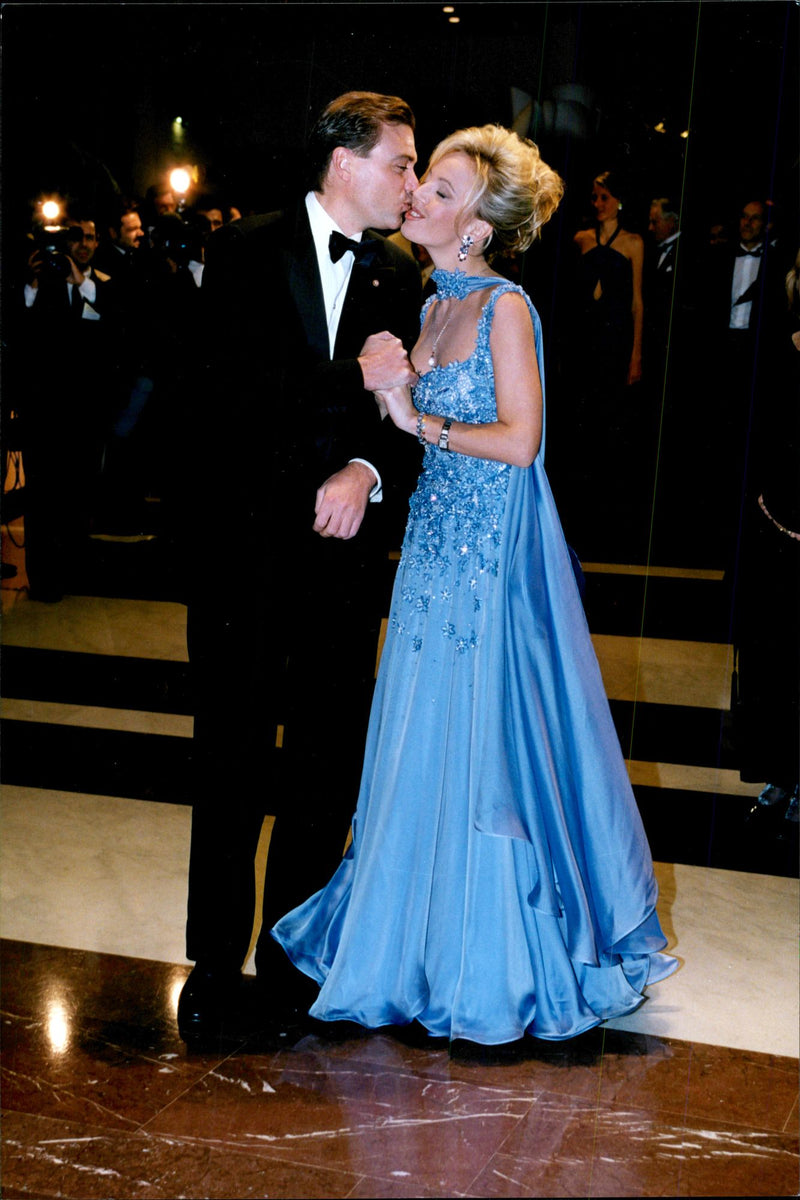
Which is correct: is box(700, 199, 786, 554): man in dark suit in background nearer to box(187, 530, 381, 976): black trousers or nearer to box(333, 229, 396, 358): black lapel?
box(333, 229, 396, 358): black lapel

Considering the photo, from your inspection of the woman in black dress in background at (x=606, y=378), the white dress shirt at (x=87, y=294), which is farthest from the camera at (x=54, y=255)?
the woman in black dress in background at (x=606, y=378)

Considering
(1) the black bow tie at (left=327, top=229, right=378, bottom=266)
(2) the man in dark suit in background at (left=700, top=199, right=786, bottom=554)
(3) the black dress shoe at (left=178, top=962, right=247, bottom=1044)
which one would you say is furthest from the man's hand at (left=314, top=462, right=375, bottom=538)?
(2) the man in dark suit in background at (left=700, top=199, right=786, bottom=554)

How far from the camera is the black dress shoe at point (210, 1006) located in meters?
2.27

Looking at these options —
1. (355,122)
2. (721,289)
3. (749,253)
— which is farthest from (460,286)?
(721,289)

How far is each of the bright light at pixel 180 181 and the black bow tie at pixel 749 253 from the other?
2.98 metres

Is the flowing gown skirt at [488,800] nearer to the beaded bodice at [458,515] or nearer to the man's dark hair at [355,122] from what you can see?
the beaded bodice at [458,515]

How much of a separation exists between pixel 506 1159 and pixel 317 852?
746 millimetres

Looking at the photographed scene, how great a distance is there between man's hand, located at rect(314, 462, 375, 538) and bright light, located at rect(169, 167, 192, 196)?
4.91m

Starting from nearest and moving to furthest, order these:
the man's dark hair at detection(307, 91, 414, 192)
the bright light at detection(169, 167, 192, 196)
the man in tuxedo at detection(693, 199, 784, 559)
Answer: the man's dark hair at detection(307, 91, 414, 192)
the man in tuxedo at detection(693, 199, 784, 559)
the bright light at detection(169, 167, 192, 196)

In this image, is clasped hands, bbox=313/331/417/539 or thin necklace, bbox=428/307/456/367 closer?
clasped hands, bbox=313/331/417/539

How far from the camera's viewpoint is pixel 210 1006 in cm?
230

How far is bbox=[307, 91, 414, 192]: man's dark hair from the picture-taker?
7.12 ft

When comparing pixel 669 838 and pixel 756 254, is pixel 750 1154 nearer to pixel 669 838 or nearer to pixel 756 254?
pixel 669 838

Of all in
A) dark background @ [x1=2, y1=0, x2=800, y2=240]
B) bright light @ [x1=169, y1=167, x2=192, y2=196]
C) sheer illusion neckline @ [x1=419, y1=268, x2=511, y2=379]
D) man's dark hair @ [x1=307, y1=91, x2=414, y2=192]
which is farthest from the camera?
bright light @ [x1=169, y1=167, x2=192, y2=196]
